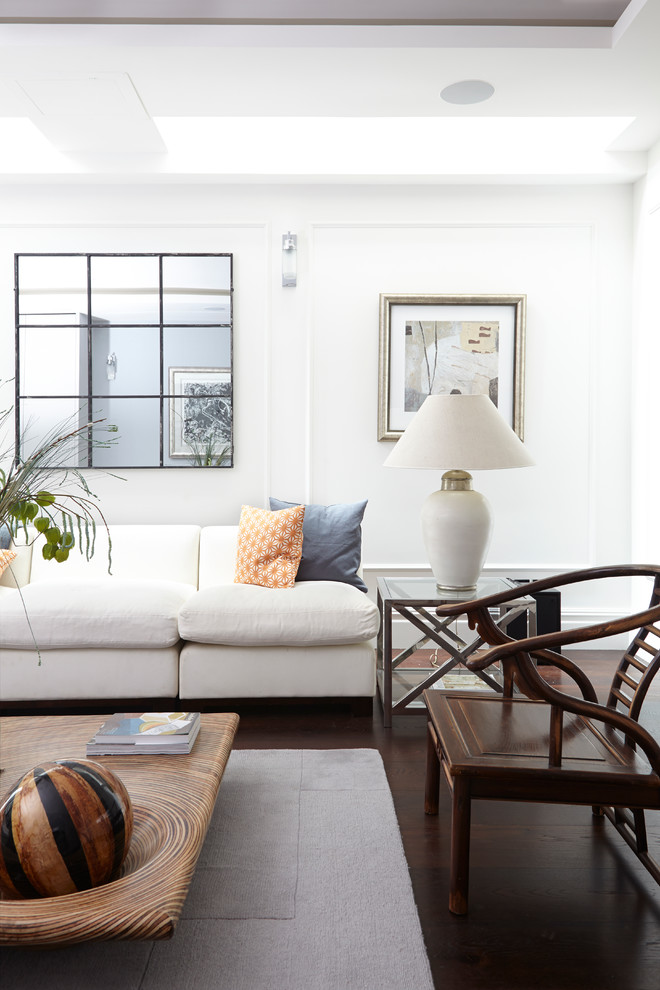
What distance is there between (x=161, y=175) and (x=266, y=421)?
1397 millimetres

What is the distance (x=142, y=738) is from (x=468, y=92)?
288cm

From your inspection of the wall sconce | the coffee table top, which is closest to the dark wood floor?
the coffee table top

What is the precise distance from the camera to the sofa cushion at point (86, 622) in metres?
2.98

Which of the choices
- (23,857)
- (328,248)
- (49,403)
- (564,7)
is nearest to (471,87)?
(564,7)

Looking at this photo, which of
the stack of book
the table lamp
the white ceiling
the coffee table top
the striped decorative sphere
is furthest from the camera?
the table lamp

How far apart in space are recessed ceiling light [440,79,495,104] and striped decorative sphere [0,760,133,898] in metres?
3.02

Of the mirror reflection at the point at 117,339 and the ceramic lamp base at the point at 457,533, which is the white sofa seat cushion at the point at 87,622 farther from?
the mirror reflection at the point at 117,339

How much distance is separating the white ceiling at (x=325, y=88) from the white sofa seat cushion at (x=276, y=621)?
7.03 feet

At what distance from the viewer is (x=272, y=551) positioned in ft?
11.4

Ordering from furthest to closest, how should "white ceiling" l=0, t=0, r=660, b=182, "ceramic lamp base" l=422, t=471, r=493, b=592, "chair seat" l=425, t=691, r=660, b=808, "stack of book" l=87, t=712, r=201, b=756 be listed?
1. "ceramic lamp base" l=422, t=471, r=493, b=592
2. "white ceiling" l=0, t=0, r=660, b=182
3. "stack of book" l=87, t=712, r=201, b=756
4. "chair seat" l=425, t=691, r=660, b=808

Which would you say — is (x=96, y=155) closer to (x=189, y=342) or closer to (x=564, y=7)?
(x=189, y=342)

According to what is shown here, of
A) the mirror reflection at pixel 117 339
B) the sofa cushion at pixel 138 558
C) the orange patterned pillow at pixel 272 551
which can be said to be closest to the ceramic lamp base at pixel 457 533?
the orange patterned pillow at pixel 272 551

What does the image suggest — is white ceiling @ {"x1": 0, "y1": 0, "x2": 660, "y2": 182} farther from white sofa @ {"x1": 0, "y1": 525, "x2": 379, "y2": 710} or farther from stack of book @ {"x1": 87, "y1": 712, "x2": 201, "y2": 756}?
stack of book @ {"x1": 87, "y1": 712, "x2": 201, "y2": 756}

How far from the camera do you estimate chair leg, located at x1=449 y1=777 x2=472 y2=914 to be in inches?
65.2
